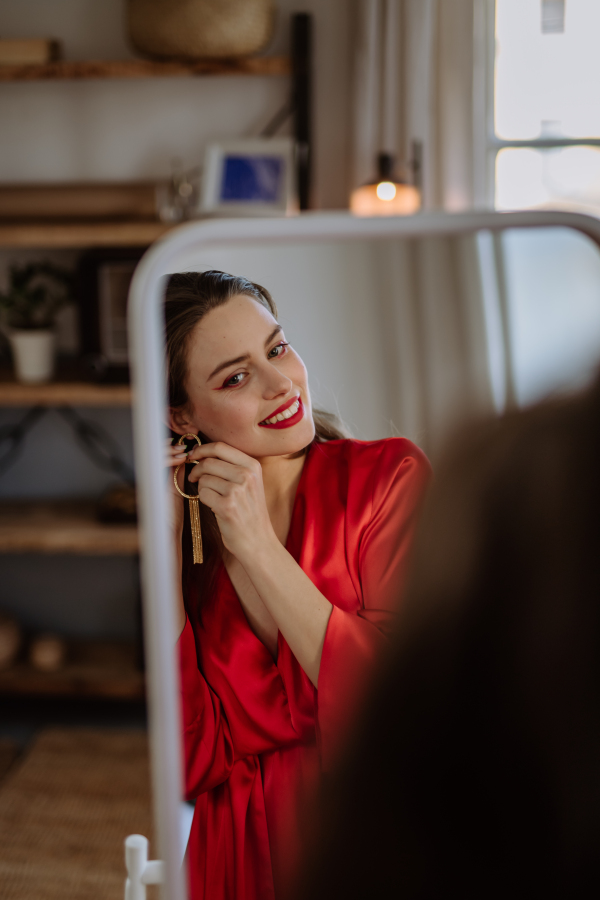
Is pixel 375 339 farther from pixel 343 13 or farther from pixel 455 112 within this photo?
pixel 343 13

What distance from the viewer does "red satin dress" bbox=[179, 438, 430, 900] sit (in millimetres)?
497

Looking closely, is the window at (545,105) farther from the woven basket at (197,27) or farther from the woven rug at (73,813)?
the woven rug at (73,813)

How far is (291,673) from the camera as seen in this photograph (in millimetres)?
511

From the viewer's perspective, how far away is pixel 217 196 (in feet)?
5.38

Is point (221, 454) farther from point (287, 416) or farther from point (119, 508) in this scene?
point (119, 508)

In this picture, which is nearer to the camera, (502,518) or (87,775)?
(502,518)

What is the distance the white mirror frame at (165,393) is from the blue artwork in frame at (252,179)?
1261 mm

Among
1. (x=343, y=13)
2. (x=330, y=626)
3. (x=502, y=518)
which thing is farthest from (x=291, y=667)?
(x=343, y=13)

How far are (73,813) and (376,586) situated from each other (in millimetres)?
1464

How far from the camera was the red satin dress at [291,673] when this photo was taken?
1.63 ft

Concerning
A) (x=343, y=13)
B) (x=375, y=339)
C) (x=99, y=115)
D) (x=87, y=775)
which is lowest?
(x=87, y=775)

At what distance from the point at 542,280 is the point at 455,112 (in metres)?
1.37

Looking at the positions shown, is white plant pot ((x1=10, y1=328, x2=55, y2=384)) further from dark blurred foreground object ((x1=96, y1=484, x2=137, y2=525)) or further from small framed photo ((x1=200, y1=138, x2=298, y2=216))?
small framed photo ((x1=200, y1=138, x2=298, y2=216))

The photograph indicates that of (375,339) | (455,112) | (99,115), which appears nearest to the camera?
(375,339)
